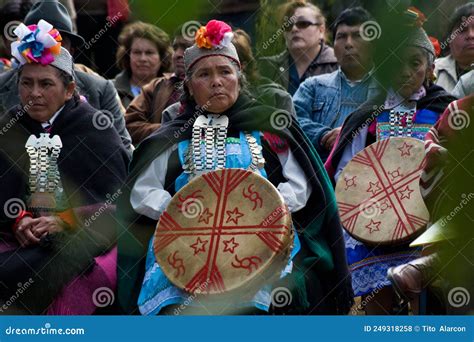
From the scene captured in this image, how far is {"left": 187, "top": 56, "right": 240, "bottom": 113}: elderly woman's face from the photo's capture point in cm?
509

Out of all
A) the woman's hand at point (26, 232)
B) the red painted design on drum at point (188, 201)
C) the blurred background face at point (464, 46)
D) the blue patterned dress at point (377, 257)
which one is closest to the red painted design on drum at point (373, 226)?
the blue patterned dress at point (377, 257)

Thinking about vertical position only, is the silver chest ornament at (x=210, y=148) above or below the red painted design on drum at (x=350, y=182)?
above

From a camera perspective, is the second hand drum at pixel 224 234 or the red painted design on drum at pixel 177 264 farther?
the red painted design on drum at pixel 177 264

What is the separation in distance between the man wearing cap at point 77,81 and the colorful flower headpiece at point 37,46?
74cm

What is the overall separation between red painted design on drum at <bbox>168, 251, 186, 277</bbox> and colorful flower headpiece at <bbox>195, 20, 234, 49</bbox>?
3.48ft

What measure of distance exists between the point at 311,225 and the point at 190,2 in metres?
3.58

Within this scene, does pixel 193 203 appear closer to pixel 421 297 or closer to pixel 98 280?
pixel 98 280

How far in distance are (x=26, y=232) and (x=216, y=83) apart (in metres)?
1.22

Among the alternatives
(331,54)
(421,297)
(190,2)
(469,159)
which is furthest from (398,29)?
(331,54)

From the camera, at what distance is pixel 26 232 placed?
5.18 meters

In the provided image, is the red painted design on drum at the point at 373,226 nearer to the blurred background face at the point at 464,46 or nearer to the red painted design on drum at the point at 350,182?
the red painted design on drum at the point at 350,182

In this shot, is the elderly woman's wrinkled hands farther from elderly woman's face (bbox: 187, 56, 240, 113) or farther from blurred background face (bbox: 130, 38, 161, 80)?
blurred background face (bbox: 130, 38, 161, 80)

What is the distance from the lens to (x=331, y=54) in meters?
7.18

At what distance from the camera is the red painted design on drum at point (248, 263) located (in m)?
4.59
